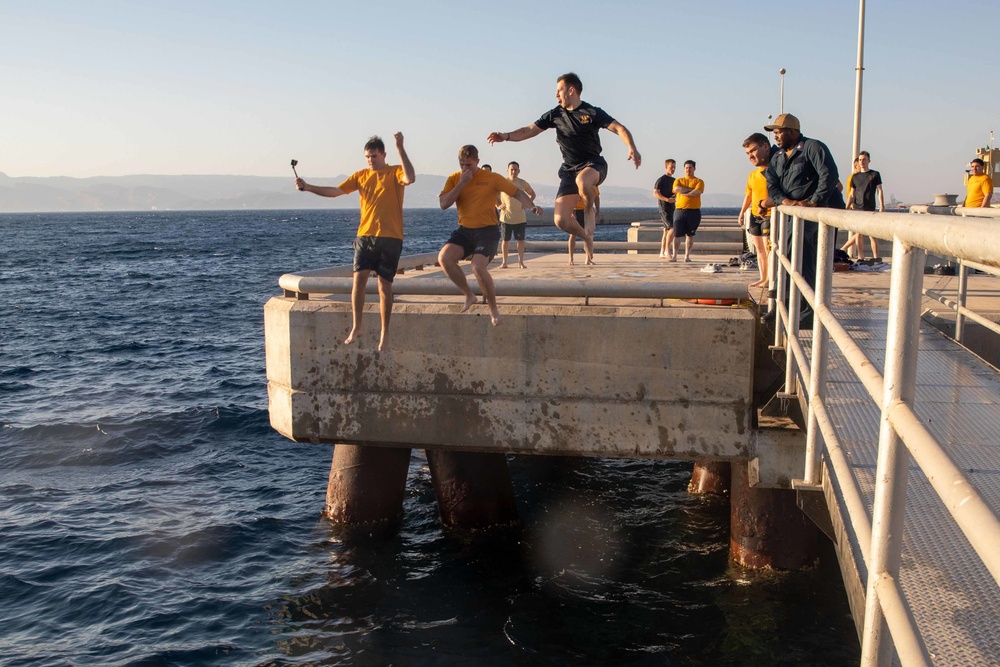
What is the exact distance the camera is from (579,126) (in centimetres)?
923

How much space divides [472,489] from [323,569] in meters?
1.65

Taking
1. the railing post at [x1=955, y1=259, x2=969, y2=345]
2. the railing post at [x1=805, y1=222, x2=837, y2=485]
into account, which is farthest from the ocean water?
the railing post at [x1=805, y1=222, x2=837, y2=485]

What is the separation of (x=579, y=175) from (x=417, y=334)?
3072mm

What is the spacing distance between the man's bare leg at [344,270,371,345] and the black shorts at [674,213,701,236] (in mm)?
7726

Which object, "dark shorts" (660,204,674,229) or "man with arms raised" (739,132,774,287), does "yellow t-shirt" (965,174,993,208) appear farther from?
"man with arms raised" (739,132,774,287)

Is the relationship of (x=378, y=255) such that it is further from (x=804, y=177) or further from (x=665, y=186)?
(x=665, y=186)

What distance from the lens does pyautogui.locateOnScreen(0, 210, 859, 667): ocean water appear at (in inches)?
296

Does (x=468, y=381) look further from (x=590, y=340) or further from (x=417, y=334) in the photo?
(x=590, y=340)

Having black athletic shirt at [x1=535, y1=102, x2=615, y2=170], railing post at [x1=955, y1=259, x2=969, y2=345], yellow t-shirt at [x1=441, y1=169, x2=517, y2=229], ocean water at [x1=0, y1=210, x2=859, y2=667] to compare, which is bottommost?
ocean water at [x1=0, y1=210, x2=859, y2=667]

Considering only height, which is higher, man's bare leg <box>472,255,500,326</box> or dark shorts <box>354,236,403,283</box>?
dark shorts <box>354,236,403,283</box>

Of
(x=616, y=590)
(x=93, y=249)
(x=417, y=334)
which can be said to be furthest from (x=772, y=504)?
Result: (x=93, y=249)

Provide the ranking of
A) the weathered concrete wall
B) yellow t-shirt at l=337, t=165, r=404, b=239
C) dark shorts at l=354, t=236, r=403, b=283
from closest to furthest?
the weathered concrete wall → dark shorts at l=354, t=236, r=403, b=283 → yellow t-shirt at l=337, t=165, r=404, b=239

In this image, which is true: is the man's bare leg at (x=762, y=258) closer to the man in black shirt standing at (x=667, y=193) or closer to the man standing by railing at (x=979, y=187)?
the man in black shirt standing at (x=667, y=193)

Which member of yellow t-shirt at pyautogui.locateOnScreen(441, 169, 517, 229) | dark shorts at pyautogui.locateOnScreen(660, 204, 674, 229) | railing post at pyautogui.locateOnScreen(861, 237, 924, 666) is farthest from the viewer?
dark shorts at pyautogui.locateOnScreen(660, 204, 674, 229)
